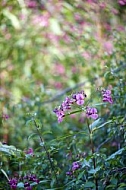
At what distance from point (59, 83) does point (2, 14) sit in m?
0.88

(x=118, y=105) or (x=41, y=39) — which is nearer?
(x=118, y=105)

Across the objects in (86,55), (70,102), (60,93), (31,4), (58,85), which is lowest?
(58,85)

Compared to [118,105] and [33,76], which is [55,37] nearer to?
[33,76]

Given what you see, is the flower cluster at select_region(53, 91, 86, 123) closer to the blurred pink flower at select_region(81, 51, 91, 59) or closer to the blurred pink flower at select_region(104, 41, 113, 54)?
the blurred pink flower at select_region(104, 41, 113, 54)

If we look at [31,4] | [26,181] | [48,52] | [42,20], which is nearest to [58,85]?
[48,52]

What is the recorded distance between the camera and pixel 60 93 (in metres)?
2.56

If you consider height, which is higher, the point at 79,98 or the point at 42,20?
the point at 79,98

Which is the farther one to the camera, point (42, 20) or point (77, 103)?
point (42, 20)

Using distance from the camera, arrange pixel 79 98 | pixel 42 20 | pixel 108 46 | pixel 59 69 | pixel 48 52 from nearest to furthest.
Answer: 1. pixel 79 98
2. pixel 108 46
3. pixel 42 20
4. pixel 48 52
5. pixel 59 69

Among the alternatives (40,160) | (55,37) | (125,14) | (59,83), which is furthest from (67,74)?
(40,160)

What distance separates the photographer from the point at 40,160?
1.37 m

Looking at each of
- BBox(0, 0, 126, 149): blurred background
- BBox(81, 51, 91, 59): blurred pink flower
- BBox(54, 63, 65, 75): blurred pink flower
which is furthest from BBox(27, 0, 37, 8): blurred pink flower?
BBox(54, 63, 65, 75): blurred pink flower

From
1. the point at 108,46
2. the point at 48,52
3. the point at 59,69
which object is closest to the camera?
the point at 108,46

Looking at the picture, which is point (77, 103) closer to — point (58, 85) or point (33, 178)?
point (33, 178)
